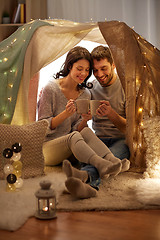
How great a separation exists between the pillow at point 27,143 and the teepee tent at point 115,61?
25 cm

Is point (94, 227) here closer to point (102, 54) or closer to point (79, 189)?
point (79, 189)

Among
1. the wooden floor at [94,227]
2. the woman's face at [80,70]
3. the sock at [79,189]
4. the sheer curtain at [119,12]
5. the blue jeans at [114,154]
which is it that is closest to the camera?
the wooden floor at [94,227]

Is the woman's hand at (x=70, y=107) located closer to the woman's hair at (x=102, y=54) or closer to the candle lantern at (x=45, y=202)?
the woman's hair at (x=102, y=54)

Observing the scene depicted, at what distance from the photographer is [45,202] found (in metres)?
1.61

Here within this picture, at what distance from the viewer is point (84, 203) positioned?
1.76 meters

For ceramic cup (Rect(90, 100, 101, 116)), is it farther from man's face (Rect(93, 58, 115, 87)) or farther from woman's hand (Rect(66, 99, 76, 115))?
man's face (Rect(93, 58, 115, 87))

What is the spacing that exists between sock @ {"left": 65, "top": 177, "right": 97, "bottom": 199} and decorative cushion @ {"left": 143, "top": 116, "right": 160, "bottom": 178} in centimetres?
51

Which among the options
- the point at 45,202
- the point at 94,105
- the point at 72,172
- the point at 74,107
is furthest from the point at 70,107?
the point at 45,202

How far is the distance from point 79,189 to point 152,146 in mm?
682

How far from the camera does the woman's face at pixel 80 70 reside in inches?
98.0

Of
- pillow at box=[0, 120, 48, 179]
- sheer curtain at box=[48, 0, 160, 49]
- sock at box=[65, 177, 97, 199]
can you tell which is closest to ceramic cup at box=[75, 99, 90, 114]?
pillow at box=[0, 120, 48, 179]

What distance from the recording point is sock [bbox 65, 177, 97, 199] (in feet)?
5.57

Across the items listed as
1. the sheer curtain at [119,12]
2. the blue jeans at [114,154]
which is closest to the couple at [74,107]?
the blue jeans at [114,154]

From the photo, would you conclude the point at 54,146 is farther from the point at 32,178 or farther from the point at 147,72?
the point at 147,72
